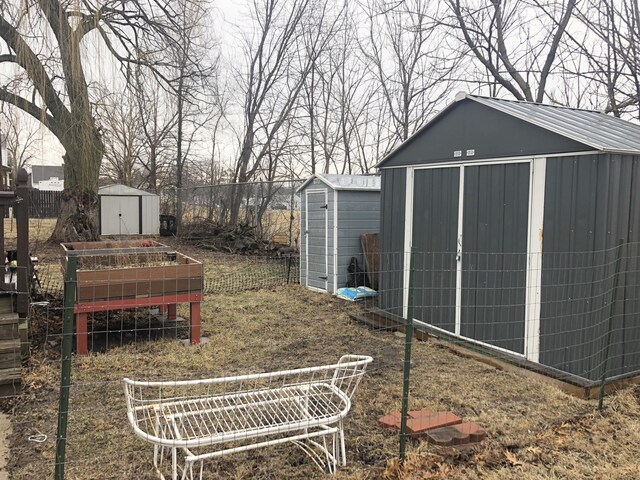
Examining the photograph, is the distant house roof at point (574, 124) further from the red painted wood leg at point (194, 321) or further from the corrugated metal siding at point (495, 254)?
the red painted wood leg at point (194, 321)

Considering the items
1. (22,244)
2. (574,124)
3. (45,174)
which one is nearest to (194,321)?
(22,244)

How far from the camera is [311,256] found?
956 cm

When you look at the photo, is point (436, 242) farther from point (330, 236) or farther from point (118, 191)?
point (118, 191)

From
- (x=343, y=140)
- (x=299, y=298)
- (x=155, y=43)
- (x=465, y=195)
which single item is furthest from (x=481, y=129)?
(x=343, y=140)

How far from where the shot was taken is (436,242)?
20.4ft

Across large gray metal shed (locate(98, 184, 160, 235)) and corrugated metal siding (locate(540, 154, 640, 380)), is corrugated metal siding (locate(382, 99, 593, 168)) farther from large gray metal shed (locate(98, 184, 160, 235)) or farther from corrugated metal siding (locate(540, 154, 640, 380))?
large gray metal shed (locate(98, 184, 160, 235))

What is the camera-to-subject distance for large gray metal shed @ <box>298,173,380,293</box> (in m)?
8.71

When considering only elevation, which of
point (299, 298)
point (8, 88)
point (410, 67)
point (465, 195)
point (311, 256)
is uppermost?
point (410, 67)

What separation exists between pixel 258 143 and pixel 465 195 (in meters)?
14.7

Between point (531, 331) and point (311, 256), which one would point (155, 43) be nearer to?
point (311, 256)

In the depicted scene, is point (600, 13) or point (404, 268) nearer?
point (404, 268)

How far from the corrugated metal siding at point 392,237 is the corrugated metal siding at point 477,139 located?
33 cm

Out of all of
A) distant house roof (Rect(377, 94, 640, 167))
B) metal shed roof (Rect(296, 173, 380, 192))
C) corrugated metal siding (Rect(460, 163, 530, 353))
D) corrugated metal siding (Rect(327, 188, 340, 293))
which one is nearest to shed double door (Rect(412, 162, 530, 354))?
corrugated metal siding (Rect(460, 163, 530, 353))

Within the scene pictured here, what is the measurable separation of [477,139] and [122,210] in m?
15.7
